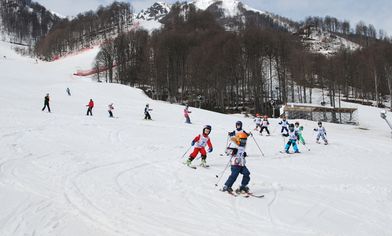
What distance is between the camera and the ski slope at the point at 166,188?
6.75 m

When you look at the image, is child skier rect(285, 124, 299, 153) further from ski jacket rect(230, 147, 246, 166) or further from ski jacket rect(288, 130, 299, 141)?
ski jacket rect(230, 147, 246, 166)

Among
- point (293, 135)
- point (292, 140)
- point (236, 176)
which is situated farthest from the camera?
point (293, 135)

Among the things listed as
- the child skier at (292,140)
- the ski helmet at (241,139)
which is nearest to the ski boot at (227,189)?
the ski helmet at (241,139)

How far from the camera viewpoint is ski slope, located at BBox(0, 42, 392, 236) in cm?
675

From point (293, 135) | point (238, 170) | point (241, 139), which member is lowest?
point (238, 170)

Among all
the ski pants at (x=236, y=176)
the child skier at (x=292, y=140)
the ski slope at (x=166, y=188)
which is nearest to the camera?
the ski slope at (x=166, y=188)

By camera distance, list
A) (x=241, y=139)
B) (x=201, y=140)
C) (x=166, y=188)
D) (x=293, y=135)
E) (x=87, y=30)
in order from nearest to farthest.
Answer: (x=241, y=139) → (x=166, y=188) → (x=201, y=140) → (x=293, y=135) → (x=87, y=30)

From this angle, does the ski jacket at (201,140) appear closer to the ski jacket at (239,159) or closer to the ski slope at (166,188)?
the ski slope at (166,188)

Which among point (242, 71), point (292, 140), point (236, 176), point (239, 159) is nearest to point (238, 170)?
point (236, 176)

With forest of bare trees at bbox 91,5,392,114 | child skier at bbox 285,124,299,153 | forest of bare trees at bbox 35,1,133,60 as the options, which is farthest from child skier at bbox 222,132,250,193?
forest of bare trees at bbox 35,1,133,60

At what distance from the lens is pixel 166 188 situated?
9.48 metres

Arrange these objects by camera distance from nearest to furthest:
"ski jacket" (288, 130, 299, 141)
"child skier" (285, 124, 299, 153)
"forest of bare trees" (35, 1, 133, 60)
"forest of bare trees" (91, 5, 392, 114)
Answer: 1. "child skier" (285, 124, 299, 153)
2. "ski jacket" (288, 130, 299, 141)
3. "forest of bare trees" (91, 5, 392, 114)
4. "forest of bare trees" (35, 1, 133, 60)

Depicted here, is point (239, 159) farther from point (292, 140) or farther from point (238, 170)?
point (292, 140)

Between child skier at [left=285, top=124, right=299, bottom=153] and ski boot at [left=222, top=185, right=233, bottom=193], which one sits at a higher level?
child skier at [left=285, top=124, right=299, bottom=153]
